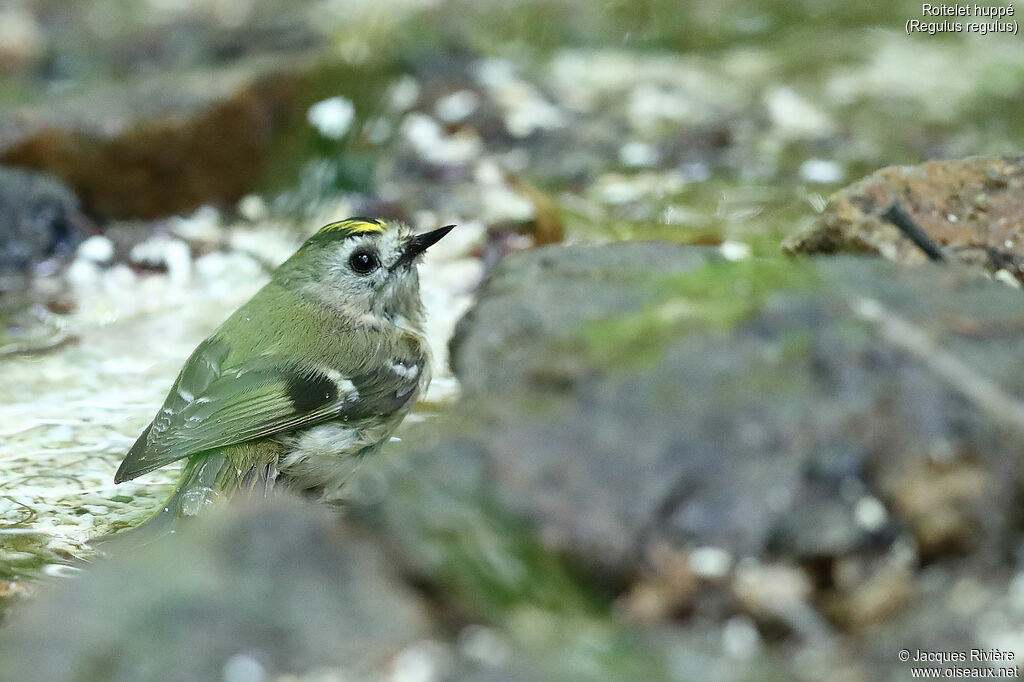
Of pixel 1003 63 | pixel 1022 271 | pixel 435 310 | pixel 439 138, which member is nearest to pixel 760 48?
pixel 1003 63

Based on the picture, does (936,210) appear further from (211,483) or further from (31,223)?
(31,223)

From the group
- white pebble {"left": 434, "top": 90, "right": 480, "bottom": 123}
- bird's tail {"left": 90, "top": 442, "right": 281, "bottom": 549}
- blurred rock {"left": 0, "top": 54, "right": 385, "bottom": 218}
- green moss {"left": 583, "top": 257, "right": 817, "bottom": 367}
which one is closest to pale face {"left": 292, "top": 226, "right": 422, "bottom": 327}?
bird's tail {"left": 90, "top": 442, "right": 281, "bottom": 549}

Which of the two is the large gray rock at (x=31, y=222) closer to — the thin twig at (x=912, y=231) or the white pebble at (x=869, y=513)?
the thin twig at (x=912, y=231)

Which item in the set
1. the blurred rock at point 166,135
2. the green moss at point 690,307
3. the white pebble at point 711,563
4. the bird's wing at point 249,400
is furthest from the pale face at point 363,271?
the blurred rock at point 166,135

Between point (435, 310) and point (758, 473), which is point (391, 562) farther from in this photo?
point (435, 310)

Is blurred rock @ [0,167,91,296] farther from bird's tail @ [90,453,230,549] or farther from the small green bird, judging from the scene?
bird's tail @ [90,453,230,549]
